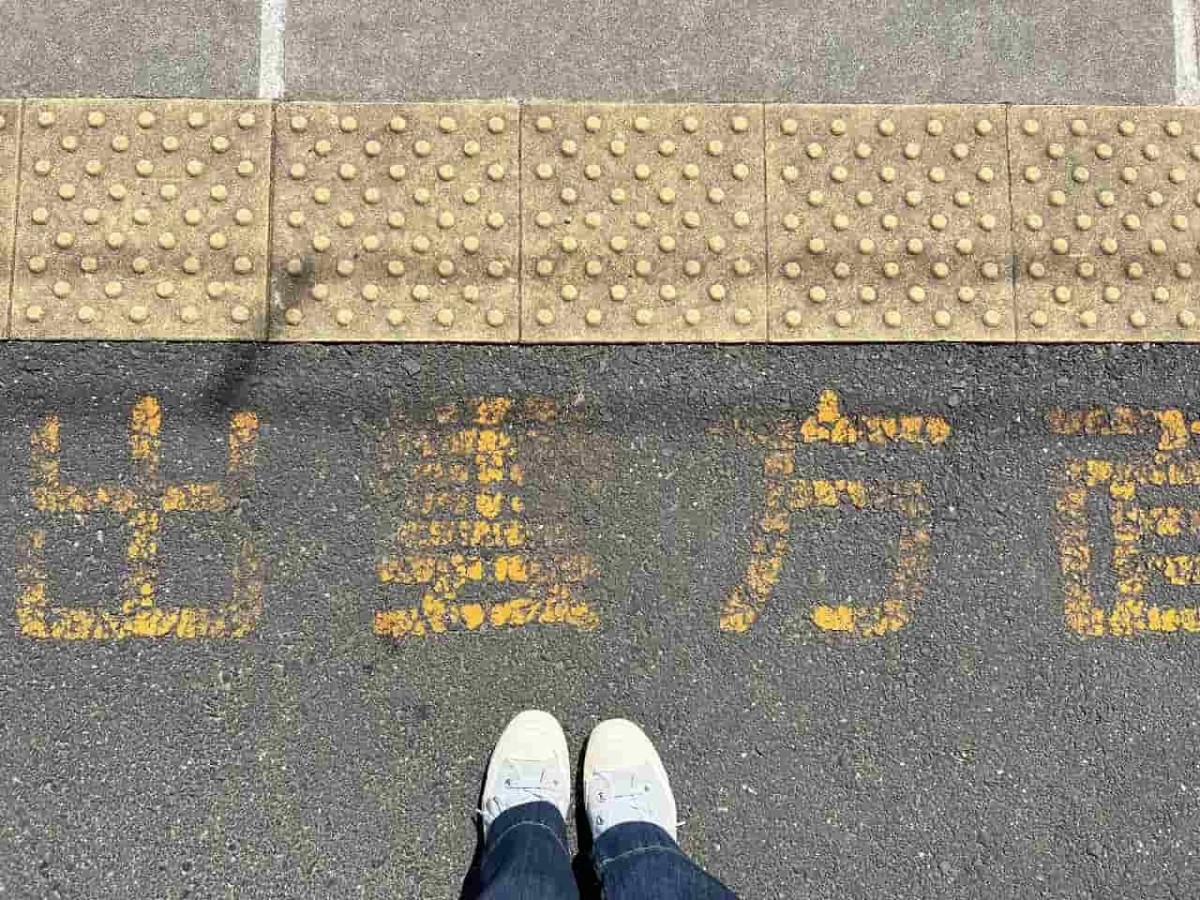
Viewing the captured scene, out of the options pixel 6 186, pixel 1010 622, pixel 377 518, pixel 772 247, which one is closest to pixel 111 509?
pixel 377 518

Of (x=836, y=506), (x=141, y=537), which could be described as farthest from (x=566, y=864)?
(x=141, y=537)

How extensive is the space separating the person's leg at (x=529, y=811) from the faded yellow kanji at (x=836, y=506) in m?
0.74

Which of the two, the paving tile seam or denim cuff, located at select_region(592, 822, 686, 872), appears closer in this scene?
denim cuff, located at select_region(592, 822, 686, 872)

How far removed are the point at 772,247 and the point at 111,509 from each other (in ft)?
8.12

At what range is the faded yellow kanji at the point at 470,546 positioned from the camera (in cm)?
287

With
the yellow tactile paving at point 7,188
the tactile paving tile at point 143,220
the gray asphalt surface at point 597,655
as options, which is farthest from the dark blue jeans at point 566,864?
the yellow tactile paving at point 7,188

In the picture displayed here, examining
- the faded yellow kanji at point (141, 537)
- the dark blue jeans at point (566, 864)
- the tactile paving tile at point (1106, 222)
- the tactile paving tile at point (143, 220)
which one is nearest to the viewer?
the dark blue jeans at point (566, 864)

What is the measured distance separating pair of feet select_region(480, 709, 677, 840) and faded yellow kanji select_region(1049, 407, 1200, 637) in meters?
1.56

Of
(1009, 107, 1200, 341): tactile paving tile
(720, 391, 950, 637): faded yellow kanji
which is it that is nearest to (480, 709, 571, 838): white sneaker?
(720, 391, 950, 637): faded yellow kanji

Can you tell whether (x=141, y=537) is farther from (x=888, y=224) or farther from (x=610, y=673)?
(x=888, y=224)

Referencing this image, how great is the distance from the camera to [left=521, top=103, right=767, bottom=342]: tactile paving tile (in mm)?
2992

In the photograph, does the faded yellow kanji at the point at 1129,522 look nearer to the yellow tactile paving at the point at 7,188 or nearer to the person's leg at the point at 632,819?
the person's leg at the point at 632,819

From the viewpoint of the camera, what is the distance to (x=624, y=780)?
2775 mm

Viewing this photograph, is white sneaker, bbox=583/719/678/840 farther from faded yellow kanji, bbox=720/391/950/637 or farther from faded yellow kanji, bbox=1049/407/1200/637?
faded yellow kanji, bbox=1049/407/1200/637
